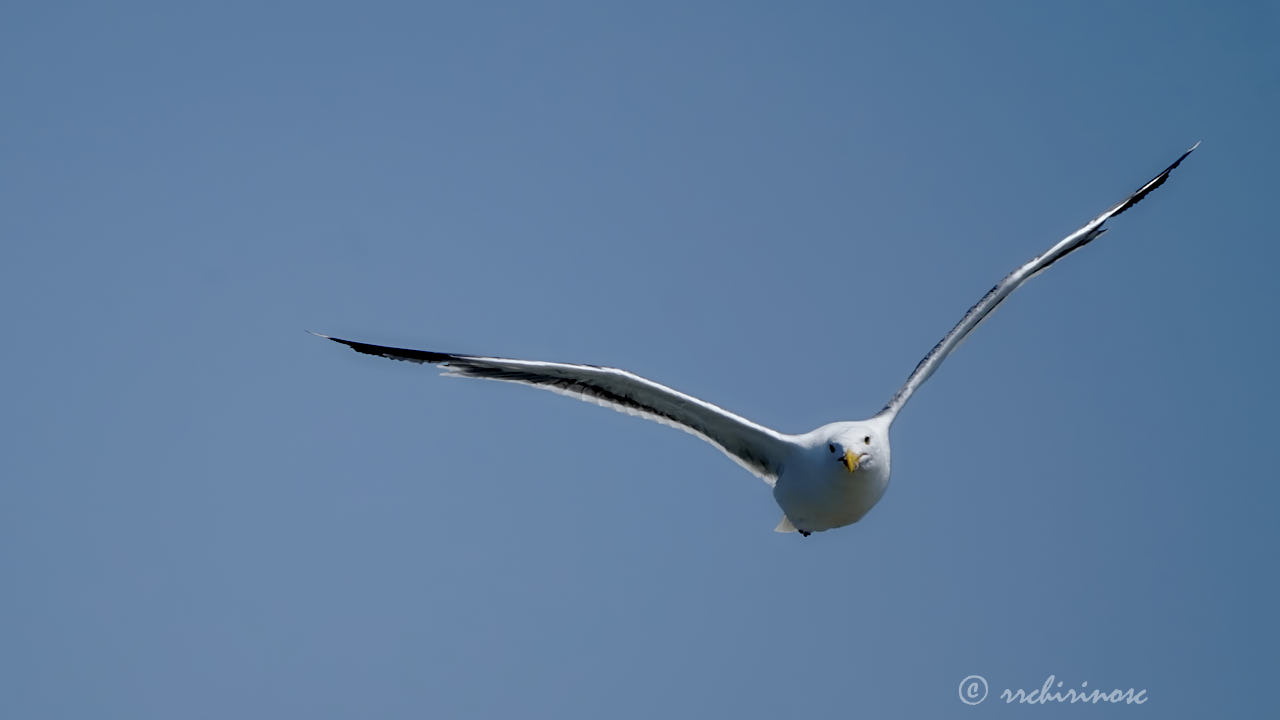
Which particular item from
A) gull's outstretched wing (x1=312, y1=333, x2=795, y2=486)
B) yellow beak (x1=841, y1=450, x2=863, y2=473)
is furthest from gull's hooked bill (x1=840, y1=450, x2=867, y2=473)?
gull's outstretched wing (x1=312, y1=333, x2=795, y2=486)

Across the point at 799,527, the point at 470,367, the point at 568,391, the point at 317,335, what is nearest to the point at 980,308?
the point at 799,527

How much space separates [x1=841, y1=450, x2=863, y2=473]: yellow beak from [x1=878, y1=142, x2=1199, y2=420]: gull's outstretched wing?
4.58ft

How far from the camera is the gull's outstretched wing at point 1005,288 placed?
704 inches

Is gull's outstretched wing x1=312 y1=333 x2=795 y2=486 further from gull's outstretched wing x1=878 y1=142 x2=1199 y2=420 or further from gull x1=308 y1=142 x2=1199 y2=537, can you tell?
gull's outstretched wing x1=878 y1=142 x2=1199 y2=420

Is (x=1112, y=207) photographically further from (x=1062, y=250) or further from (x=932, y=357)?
(x=932, y=357)

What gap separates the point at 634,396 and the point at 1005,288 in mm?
5263

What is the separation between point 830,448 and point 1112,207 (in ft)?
20.9

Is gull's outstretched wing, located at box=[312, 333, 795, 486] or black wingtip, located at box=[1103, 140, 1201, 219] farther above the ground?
black wingtip, located at box=[1103, 140, 1201, 219]

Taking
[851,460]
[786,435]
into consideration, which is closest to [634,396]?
[786,435]

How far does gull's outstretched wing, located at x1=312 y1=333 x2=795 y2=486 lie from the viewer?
54.0ft

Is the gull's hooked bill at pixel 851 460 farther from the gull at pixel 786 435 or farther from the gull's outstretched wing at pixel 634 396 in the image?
the gull's outstretched wing at pixel 634 396

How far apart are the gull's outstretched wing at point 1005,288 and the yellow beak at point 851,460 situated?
139 centimetres

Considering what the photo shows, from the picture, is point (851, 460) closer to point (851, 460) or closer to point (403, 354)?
point (851, 460)

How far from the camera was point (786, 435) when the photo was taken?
17.5m
